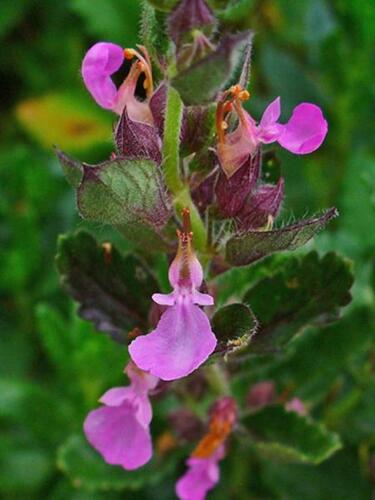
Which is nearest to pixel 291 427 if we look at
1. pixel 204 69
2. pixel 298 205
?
pixel 204 69

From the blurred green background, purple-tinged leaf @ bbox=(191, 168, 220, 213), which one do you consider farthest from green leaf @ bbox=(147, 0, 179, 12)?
the blurred green background

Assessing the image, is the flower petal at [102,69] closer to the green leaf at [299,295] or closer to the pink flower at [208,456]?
the green leaf at [299,295]

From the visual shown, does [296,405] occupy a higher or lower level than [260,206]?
lower

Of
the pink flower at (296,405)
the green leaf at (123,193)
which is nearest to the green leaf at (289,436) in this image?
the pink flower at (296,405)

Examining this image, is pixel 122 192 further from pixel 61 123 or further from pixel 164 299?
pixel 61 123

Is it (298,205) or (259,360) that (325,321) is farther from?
(298,205)

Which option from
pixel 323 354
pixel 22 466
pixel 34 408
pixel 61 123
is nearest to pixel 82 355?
→ pixel 34 408
